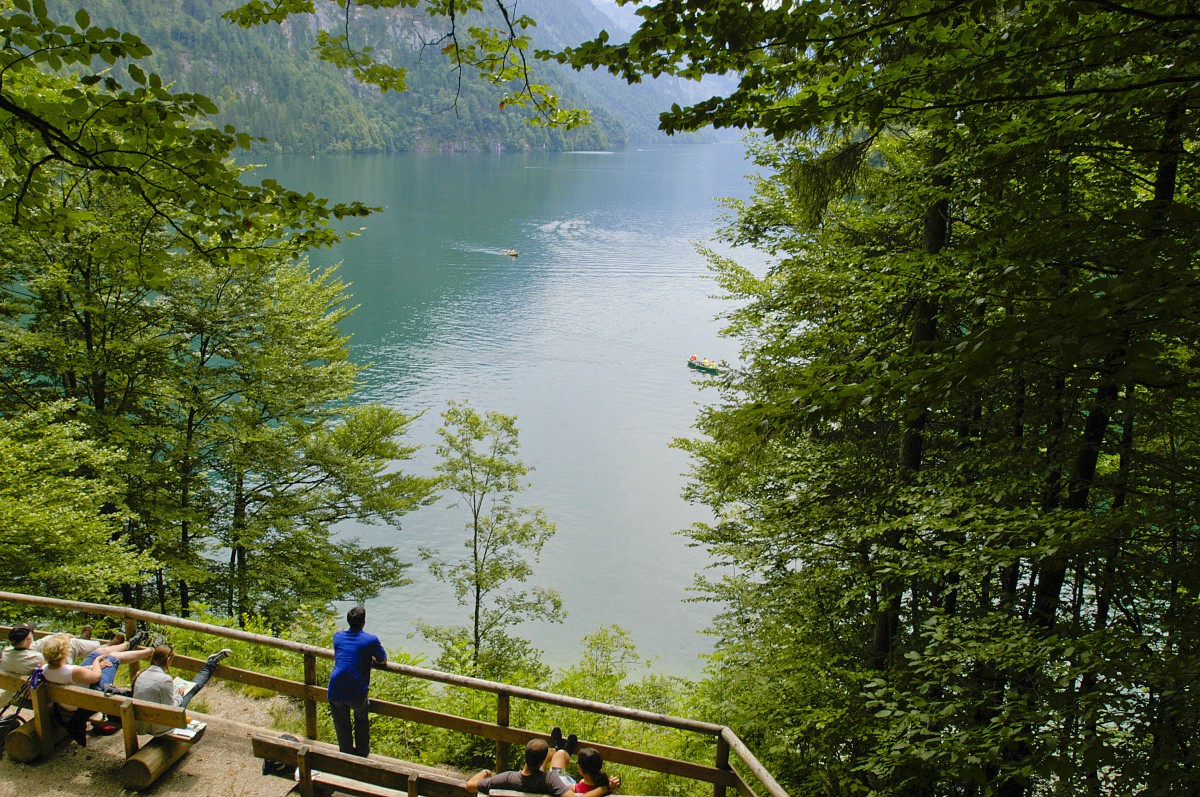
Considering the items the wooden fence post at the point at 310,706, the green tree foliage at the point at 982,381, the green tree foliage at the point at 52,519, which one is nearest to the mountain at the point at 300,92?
the green tree foliage at the point at 52,519

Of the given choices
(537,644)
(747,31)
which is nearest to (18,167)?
(747,31)

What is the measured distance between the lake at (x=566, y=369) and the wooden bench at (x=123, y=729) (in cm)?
1144

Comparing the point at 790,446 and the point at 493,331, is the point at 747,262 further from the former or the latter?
the point at 790,446

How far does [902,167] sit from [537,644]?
1567cm

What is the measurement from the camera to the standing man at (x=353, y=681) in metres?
5.33

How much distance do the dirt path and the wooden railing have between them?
50cm

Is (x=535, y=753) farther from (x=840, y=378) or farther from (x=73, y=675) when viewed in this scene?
(x=73, y=675)

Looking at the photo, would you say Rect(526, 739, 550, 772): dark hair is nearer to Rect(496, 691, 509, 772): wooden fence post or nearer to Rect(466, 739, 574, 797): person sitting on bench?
Rect(466, 739, 574, 797): person sitting on bench

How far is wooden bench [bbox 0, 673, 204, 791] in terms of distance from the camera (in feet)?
16.0

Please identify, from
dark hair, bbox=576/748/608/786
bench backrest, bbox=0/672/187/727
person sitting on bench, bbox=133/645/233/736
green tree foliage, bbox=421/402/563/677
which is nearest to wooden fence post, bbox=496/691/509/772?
dark hair, bbox=576/748/608/786

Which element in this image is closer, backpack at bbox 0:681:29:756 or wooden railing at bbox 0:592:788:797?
wooden railing at bbox 0:592:788:797

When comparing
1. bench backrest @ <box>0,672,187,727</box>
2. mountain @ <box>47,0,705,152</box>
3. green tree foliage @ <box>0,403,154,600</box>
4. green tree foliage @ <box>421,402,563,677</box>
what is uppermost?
mountain @ <box>47,0,705,152</box>

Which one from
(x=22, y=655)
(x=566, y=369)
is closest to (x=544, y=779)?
(x=22, y=655)

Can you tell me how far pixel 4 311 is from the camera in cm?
1271
